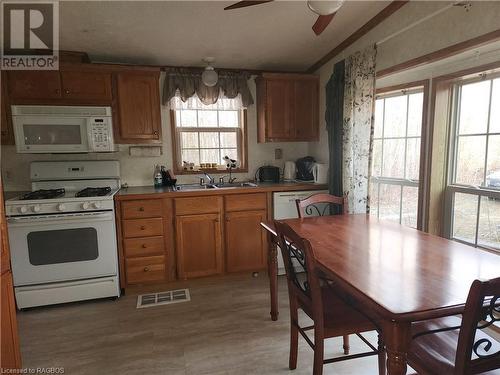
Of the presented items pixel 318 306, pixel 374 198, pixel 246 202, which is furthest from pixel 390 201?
pixel 318 306

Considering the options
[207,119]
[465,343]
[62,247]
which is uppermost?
[207,119]

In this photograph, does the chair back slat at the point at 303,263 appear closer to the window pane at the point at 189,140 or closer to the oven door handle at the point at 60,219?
the oven door handle at the point at 60,219

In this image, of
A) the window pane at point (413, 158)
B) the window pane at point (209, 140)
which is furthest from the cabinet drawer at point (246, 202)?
the window pane at point (413, 158)

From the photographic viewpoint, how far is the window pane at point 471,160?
208cm

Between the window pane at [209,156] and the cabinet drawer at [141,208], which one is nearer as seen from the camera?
the cabinet drawer at [141,208]

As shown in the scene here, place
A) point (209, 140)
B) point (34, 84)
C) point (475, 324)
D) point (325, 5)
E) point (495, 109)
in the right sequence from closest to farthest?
point (475, 324), point (325, 5), point (495, 109), point (34, 84), point (209, 140)

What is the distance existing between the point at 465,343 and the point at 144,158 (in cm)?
311

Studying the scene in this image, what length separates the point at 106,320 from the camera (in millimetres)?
2408

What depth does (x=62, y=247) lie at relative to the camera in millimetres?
2570

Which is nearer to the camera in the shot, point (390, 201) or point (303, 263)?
point (303, 263)

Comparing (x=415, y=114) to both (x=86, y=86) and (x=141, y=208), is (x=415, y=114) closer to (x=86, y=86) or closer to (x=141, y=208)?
(x=141, y=208)

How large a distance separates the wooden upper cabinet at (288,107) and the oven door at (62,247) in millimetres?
1844

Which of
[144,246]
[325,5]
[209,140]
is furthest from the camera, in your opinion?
[209,140]

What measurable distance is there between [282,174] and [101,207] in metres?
2.01
